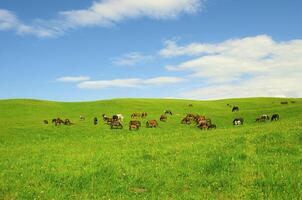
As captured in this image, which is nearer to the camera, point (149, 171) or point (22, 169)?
point (149, 171)

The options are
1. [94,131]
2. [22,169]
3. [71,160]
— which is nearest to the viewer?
[22,169]

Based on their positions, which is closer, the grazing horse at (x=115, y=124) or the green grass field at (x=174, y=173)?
the green grass field at (x=174, y=173)

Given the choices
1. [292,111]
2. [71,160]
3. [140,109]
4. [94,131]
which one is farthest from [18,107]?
[71,160]

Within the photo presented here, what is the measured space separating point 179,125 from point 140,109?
1206 inches

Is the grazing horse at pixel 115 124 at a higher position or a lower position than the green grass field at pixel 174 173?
higher

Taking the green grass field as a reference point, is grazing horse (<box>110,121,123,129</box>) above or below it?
above

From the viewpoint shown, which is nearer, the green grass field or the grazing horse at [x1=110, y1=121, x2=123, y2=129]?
the green grass field

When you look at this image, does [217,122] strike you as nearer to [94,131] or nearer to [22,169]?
[94,131]

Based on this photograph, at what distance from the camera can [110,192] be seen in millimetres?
16062

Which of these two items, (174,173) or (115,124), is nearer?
(174,173)

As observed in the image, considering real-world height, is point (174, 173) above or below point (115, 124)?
below

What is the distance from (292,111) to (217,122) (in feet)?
44.1

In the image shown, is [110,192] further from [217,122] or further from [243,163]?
[217,122]

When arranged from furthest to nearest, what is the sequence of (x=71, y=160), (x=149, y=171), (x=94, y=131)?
(x=94, y=131)
(x=71, y=160)
(x=149, y=171)
